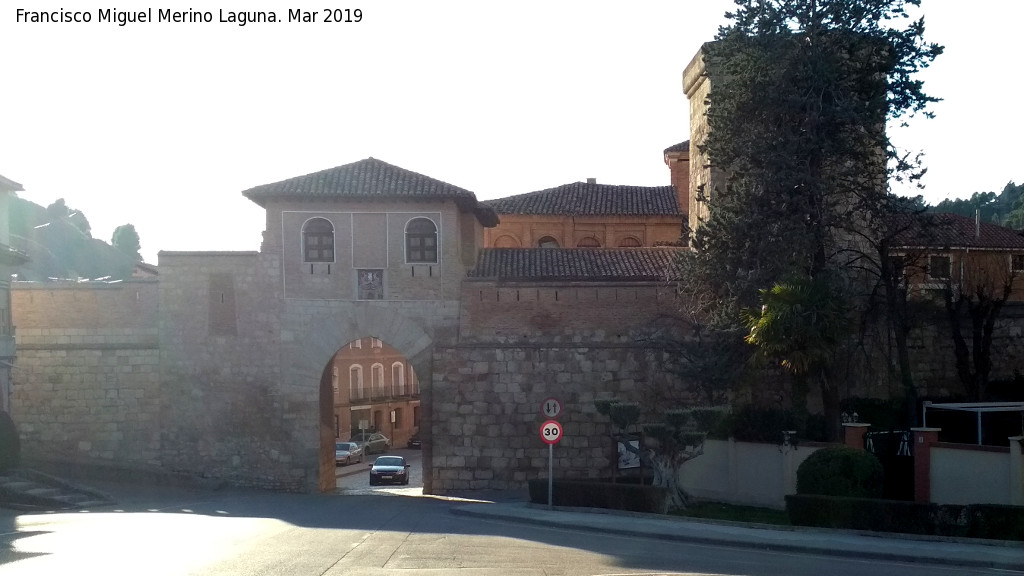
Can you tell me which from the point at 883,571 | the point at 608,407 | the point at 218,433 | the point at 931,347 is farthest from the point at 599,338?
the point at 883,571

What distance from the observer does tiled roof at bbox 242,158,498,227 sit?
2911 cm

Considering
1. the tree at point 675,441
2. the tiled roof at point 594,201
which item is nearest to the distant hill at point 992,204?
the tiled roof at point 594,201

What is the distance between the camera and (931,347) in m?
29.1

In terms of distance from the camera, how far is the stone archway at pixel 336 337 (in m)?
29.7

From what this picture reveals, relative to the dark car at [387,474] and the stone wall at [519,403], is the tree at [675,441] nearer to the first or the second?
the stone wall at [519,403]

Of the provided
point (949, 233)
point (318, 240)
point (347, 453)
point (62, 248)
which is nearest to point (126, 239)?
point (62, 248)

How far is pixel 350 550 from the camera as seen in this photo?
51.0 ft

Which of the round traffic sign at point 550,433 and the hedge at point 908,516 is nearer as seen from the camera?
the hedge at point 908,516

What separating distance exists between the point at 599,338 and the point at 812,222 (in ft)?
23.2

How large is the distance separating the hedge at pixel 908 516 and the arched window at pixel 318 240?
15.1 metres

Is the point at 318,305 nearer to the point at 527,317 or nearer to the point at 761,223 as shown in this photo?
the point at 527,317

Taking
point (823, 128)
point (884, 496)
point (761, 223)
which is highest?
point (823, 128)

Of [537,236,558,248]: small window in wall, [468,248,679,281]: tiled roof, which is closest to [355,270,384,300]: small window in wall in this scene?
[468,248,679,281]: tiled roof

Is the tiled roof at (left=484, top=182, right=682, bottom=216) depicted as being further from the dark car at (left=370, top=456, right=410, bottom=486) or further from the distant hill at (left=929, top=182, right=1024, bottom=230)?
the distant hill at (left=929, top=182, right=1024, bottom=230)
